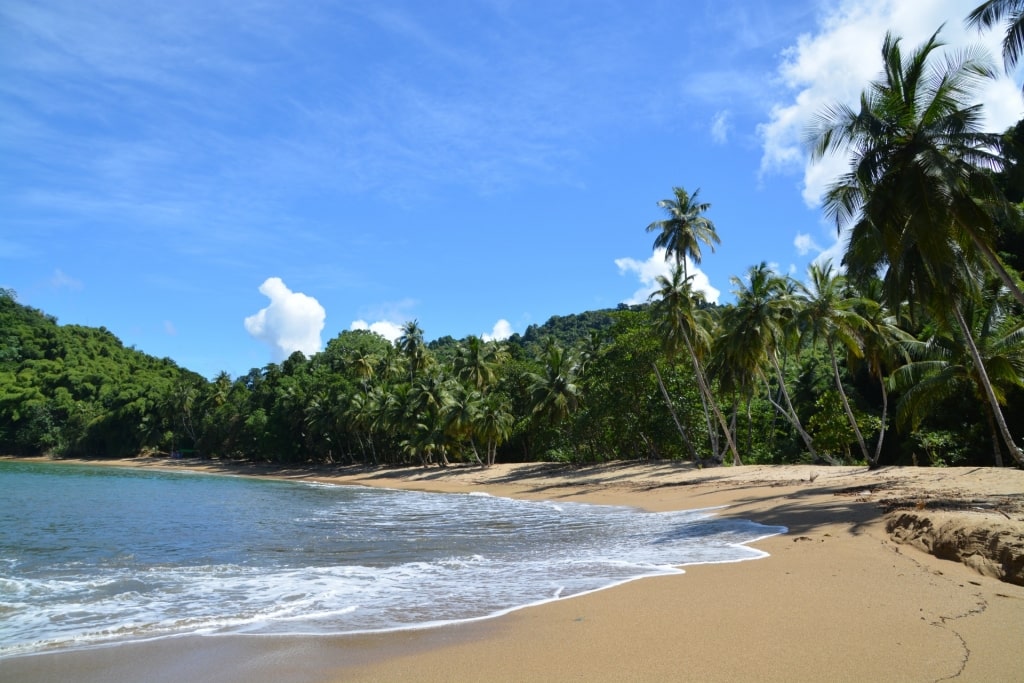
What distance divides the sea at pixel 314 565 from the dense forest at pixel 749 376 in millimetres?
8601

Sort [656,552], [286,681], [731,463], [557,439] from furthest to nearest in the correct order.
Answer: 1. [557,439]
2. [731,463]
3. [656,552]
4. [286,681]

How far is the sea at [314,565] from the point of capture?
7383 millimetres

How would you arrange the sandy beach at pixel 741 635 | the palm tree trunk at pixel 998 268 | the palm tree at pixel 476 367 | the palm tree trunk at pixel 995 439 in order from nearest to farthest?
the sandy beach at pixel 741 635 → the palm tree trunk at pixel 998 268 → the palm tree trunk at pixel 995 439 → the palm tree at pixel 476 367

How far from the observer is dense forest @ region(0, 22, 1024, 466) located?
14.7m

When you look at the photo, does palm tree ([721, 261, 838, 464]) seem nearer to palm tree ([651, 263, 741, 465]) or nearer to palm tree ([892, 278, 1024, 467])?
palm tree ([651, 263, 741, 465])

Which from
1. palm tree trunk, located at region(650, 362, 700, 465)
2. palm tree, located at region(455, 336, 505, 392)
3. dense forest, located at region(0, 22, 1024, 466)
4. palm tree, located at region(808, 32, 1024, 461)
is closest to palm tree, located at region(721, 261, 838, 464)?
dense forest, located at region(0, 22, 1024, 466)

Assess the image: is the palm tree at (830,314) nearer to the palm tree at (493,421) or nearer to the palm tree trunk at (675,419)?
the palm tree trunk at (675,419)

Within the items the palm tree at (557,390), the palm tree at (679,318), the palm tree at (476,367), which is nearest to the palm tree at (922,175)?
the palm tree at (679,318)

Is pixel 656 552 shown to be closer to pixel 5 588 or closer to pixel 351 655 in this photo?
pixel 351 655

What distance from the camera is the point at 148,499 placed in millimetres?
27703

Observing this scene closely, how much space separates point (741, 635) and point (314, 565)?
786 cm

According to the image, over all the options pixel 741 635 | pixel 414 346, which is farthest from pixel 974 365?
pixel 414 346

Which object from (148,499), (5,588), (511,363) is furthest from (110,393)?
(5,588)

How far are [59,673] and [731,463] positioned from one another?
1246 inches
